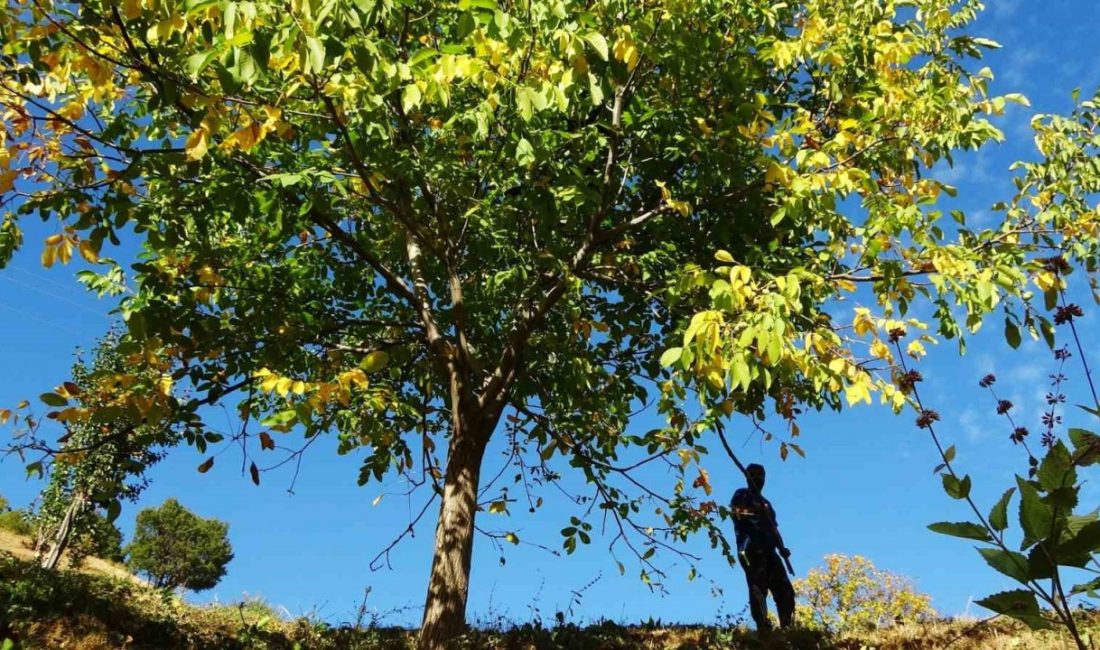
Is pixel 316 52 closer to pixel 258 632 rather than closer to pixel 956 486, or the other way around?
pixel 956 486

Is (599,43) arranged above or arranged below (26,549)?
below

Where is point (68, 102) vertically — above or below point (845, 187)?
above

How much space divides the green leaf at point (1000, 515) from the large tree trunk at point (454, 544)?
6790mm

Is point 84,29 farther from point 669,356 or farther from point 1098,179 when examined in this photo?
point 1098,179

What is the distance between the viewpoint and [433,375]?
33.0 ft

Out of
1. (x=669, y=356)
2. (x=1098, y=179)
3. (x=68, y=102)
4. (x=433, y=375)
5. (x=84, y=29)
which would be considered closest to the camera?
(x=669, y=356)

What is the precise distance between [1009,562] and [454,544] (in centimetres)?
695

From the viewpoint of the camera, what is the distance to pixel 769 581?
1006 centimetres

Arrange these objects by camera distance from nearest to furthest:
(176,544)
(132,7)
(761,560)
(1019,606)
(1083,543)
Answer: (1083,543), (1019,606), (132,7), (761,560), (176,544)

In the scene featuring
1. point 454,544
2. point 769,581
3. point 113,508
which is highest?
point 769,581

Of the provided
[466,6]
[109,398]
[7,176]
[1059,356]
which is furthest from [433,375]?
[1059,356]

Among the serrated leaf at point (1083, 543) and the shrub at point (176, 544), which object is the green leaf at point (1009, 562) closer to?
the serrated leaf at point (1083, 543)

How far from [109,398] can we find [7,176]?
268 centimetres

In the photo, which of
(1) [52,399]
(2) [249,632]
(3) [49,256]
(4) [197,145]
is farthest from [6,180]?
(2) [249,632]
